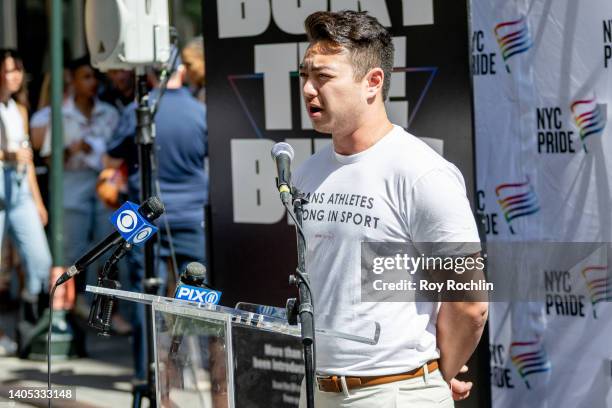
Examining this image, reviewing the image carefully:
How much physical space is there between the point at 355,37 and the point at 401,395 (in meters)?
1.03

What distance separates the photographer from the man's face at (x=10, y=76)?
8180mm

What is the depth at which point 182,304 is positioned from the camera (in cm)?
327

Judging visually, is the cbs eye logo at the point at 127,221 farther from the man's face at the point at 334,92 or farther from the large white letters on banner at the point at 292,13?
the large white letters on banner at the point at 292,13

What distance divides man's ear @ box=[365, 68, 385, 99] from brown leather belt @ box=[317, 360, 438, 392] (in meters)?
0.80

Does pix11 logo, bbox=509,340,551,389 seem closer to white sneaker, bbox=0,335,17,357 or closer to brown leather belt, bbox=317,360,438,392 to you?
brown leather belt, bbox=317,360,438,392

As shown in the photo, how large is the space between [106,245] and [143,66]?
8.40 feet

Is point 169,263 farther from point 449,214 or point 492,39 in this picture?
point 449,214

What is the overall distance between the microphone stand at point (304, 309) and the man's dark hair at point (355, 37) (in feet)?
A: 1.64

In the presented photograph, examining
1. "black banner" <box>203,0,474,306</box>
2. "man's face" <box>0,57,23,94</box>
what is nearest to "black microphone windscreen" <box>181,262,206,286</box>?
"black banner" <box>203,0,474,306</box>

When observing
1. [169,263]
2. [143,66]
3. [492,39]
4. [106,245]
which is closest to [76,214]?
[169,263]

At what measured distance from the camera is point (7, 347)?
8.57 meters

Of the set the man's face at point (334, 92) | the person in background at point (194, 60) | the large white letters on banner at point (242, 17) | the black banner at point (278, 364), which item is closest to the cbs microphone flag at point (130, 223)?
the man's face at point (334, 92)

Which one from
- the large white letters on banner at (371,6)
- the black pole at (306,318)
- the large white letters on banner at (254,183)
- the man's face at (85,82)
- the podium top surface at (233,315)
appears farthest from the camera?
the man's face at (85,82)

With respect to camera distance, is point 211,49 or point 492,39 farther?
point 211,49
